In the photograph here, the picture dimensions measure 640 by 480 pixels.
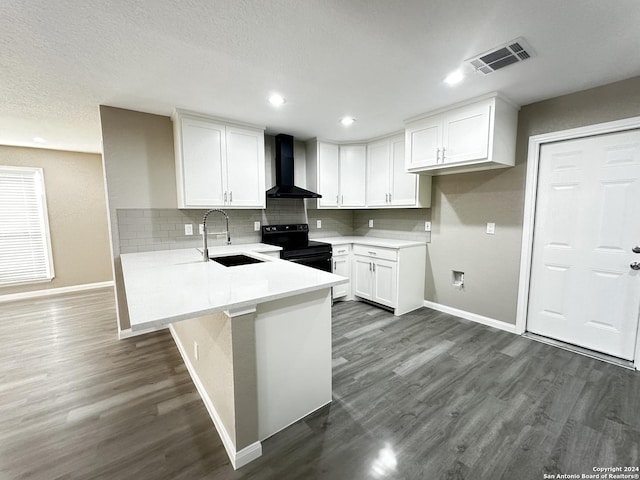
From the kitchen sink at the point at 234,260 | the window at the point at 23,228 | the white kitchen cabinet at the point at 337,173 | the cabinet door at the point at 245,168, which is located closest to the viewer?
the kitchen sink at the point at 234,260

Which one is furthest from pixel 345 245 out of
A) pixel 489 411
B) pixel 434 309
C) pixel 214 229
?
pixel 489 411

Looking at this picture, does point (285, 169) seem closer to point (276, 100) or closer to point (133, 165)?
point (276, 100)

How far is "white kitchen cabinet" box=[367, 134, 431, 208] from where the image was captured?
12.3 feet

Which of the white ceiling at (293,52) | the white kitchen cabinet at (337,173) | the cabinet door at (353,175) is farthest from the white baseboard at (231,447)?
the cabinet door at (353,175)

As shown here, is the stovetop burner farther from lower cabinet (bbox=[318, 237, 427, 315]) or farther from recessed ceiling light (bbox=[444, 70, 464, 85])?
recessed ceiling light (bbox=[444, 70, 464, 85])

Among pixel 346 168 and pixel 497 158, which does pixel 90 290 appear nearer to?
pixel 346 168

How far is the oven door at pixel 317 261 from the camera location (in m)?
3.62

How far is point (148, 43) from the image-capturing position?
1.79 m

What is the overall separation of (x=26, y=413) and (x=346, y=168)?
421 cm

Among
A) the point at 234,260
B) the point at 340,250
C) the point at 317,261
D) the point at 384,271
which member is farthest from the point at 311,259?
the point at 234,260

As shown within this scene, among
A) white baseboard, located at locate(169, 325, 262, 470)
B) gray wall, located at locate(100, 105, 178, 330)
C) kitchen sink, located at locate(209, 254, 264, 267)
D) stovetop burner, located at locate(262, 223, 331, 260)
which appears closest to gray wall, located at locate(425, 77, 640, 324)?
stovetop burner, located at locate(262, 223, 331, 260)

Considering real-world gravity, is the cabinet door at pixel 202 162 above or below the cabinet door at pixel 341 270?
above

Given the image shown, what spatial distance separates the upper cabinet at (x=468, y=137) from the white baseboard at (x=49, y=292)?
584 centimetres

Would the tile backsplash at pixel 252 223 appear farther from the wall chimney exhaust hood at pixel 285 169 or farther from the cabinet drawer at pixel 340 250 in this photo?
the cabinet drawer at pixel 340 250
